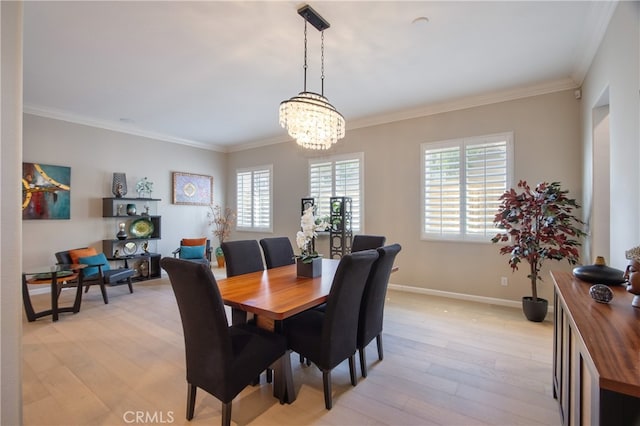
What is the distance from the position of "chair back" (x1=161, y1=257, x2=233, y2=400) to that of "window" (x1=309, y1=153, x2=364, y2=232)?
12.3ft

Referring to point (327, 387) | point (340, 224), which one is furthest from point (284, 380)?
point (340, 224)

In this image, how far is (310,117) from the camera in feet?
8.65

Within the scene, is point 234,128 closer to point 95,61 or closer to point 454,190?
point 95,61

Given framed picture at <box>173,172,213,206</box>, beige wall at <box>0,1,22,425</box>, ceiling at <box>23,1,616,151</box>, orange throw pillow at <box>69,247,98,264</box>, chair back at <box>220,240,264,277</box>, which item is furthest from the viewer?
framed picture at <box>173,172,213,206</box>

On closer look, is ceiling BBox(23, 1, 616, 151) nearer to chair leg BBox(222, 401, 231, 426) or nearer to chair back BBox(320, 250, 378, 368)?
chair back BBox(320, 250, 378, 368)

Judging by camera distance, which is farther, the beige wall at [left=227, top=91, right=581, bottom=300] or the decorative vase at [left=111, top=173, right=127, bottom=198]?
the decorative vase at [left=111, top=173, right=127, bottom=198]

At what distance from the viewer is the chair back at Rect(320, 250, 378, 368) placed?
6.18 feet

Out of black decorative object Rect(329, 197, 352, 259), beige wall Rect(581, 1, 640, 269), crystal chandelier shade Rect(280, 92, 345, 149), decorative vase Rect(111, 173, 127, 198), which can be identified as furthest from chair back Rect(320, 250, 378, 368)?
decorative vase Rect(111, 173, 127, 198)

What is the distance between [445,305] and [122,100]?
17.9 ft

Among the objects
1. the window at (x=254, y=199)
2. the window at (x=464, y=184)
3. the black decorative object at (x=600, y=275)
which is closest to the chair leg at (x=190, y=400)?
the black decorative object at (x=600, y=275)

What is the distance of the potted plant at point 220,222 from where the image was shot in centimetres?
689

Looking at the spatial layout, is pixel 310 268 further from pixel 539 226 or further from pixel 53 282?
pixel 53 282

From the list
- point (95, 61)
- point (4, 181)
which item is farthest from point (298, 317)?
point (95, 61)

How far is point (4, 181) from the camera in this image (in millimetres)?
1120
